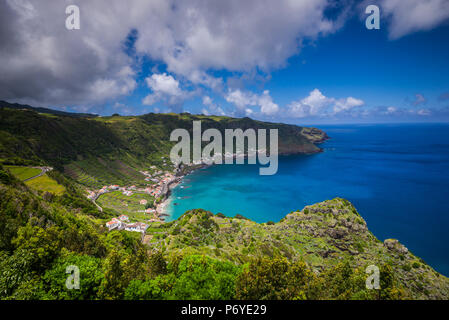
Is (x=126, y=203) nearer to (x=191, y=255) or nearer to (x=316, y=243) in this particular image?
(x=191, y=255)

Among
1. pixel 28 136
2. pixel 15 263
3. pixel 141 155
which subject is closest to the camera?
pixel 15 263

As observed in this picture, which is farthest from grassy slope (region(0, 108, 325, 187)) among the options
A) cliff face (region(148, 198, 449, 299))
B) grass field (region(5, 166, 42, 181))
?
cliff face (region(148, 198, 449, 299))

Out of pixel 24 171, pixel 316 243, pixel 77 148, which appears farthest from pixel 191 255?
pixel 77 148

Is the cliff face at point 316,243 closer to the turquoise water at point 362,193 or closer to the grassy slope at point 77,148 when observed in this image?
the turquoise water at point 362,193

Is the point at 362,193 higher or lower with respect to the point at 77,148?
lower

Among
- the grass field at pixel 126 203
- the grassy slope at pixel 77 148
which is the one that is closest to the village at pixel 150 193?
the grass field at pixel 126 203
